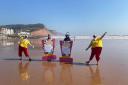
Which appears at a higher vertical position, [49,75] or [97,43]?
[97,43]

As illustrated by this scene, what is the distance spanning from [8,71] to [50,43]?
4.03 meters

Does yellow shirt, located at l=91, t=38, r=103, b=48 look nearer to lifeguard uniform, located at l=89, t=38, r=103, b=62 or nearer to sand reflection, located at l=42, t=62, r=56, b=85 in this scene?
lifeguard uniform, located at l=89, t=38, r=103, b=62

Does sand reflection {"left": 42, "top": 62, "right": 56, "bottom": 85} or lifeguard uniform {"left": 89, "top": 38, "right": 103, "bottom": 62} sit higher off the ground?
lifeguard uniform {"left": 89, "top": 38, "right": 103, "bottom": 62}

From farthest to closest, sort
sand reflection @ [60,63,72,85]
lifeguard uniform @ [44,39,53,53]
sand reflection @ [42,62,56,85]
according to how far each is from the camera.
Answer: lifeguard uniform @ [44,39,53,53] → sand reflection @ [60,63,72,85] → sand reflection @ [42,62,56,85]

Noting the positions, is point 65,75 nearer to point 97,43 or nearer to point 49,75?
point 49,75

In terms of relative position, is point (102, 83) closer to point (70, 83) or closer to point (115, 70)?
point (70, 83)

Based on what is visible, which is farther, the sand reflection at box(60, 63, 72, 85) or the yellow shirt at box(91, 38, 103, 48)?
the yellow shirt at box(91, 38, 103, 48)

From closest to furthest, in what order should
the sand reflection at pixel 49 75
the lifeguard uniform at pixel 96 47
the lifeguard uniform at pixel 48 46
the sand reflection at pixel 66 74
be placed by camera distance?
1. the sand reflection at pixel 49 75
2. the sand reflection at pixel 66 74
3. the lifeguard uniform at pixel 96 47
4. the lifeguard uniform at pixel 48 46

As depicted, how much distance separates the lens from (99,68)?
40.3 feet

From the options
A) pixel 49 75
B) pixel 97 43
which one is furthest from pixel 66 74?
pixel 97 43

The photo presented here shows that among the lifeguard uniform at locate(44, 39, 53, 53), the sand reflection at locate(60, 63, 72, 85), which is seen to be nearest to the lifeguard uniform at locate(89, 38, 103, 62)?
the sand reflection at locate(60, 63, 72, 85)

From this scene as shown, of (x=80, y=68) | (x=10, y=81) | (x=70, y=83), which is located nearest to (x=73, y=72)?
(x=80, y=68)

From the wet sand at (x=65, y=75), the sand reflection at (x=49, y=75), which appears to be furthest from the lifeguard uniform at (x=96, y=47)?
the sand reflection at (x=49, y=75)

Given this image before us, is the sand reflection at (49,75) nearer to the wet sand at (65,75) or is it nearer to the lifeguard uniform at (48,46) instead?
the wet sand at (65,75)
